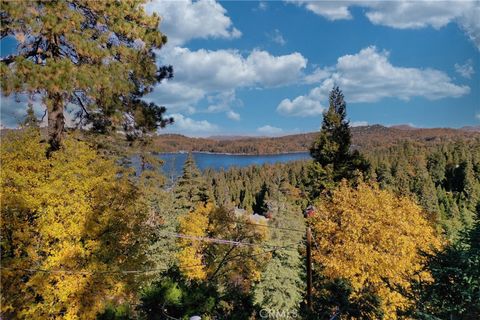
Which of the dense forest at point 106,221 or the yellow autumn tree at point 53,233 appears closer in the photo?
the dense forest at point 106,221

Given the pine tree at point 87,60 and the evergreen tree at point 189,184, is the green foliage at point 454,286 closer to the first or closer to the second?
the pine tree at point 87,60

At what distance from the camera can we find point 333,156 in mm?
29047

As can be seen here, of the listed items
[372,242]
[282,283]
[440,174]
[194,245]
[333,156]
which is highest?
[333,156]

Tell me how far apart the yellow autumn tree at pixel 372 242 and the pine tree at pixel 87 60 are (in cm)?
980

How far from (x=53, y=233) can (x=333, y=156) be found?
22.0 metres

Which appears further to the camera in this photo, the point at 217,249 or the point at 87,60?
the point at 217,249

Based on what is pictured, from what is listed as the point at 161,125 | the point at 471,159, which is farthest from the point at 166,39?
the point at 471,159

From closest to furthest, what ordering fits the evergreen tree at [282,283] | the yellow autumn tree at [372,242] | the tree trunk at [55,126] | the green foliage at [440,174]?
the tree trunk at [55,126] < the yellow autumn tree at [372,242] < the evergreen tree at [282,283] < the green foliage at [440,174]

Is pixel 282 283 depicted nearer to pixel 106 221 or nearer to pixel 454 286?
pixel 106 221

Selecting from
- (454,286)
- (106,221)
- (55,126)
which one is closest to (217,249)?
(106,221)

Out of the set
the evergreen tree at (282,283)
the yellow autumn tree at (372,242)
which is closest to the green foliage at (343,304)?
the yellow autumn tree at (372,242)

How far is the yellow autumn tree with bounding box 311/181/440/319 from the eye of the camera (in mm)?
16172

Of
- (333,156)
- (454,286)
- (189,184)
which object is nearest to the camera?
(454,286)

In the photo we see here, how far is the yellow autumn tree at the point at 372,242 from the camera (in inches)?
637
